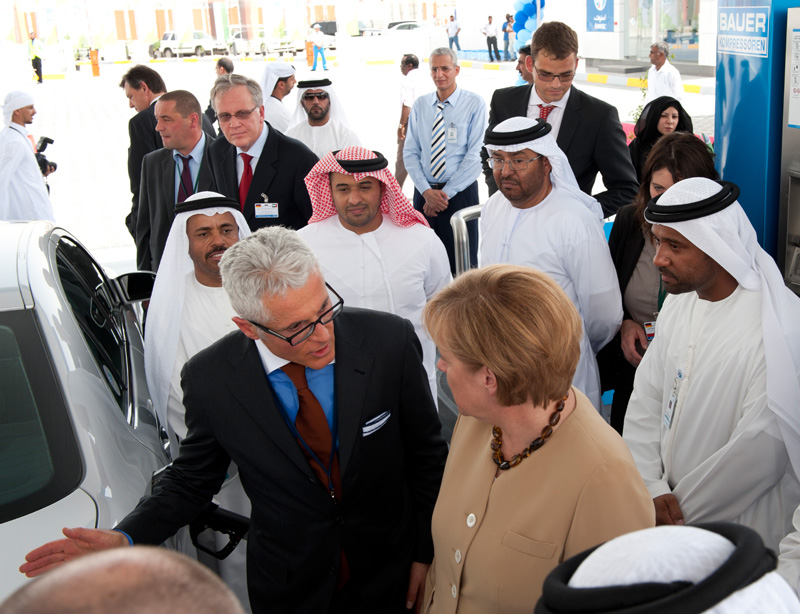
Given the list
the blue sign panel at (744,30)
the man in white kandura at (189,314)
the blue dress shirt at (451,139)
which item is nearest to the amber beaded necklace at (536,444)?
the man in white kandura at (189,314)

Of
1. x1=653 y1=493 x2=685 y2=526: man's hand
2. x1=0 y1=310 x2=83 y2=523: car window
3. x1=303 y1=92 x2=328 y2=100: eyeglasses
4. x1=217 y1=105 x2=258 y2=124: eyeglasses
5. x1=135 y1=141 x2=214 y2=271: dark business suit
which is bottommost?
x1=653 y1=493 x2=685 y2=526: man's hand

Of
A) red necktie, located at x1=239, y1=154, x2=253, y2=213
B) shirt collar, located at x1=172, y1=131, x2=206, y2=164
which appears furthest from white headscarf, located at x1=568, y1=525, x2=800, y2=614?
shirt collar, located at x1=172, y1=131, x2=206, y2=164

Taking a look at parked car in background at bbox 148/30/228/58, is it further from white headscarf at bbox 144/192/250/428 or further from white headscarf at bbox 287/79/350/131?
white headscarf at bbox 144/192/250/428

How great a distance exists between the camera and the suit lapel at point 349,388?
2076 mm

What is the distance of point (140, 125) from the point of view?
6.27m

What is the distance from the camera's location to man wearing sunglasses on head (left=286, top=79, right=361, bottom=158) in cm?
664

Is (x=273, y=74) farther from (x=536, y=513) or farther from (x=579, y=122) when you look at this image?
(x=536, y=513)

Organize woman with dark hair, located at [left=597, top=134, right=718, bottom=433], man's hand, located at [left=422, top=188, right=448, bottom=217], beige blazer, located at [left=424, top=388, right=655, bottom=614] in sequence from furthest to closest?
man's hand, located at [left=422, top=188, right=448, bottom=217] → woman with dark hair, located at [left=597, top=134, right=718, bottom=433] → beige blazer, located at [left=424, top=388, right=655, bottom=614]

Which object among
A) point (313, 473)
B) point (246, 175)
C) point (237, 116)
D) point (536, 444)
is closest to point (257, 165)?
point (246, 175)

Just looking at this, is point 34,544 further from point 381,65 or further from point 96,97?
point 381,65

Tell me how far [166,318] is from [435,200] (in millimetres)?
3550

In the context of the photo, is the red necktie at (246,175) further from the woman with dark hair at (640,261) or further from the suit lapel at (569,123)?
the woman with dark hair at (640,261)

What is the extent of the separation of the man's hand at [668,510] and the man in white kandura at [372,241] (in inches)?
51.9

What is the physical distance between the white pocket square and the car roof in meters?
1.22
